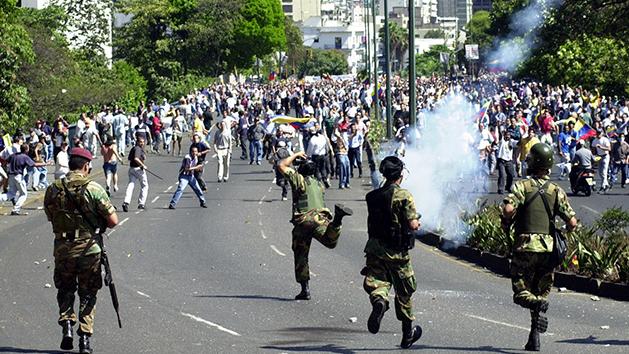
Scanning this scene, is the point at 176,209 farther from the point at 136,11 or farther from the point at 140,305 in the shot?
the point at 136,11

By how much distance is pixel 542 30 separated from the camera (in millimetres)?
24938

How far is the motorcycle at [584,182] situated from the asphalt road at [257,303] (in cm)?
909

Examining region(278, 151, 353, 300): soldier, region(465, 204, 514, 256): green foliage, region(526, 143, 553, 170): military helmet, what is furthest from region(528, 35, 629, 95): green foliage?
region(526, 143, 553, 170): military helmet

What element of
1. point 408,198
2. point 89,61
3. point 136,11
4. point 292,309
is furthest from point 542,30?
point 136,11

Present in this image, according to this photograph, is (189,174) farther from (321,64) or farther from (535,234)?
(321,64)

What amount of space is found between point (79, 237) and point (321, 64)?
17754 centimetres

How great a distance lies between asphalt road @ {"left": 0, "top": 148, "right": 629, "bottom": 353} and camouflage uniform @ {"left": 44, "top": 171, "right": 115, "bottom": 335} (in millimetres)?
675

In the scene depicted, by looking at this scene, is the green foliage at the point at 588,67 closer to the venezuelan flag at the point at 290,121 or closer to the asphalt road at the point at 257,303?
the venezuelan flag at the point at 290,121

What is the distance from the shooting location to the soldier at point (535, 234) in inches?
469

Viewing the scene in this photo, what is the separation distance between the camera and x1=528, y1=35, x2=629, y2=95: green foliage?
46.1 metres

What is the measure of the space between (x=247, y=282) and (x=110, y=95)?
142 feet

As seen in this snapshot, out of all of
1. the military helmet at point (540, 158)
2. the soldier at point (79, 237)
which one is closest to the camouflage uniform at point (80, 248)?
the soldier at point (79, 237)

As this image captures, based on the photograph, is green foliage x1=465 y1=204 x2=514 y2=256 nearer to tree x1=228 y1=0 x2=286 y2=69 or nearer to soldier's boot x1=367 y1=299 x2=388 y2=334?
soldier's boot x1=367 y1=299 x2=388 y2=334

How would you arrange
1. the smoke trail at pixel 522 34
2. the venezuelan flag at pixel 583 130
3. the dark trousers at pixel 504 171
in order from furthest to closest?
the venezuelan flag at pixel 583 130 < the dark trousers at pixel 504 171 < the smoke trail at pixel 522 34
